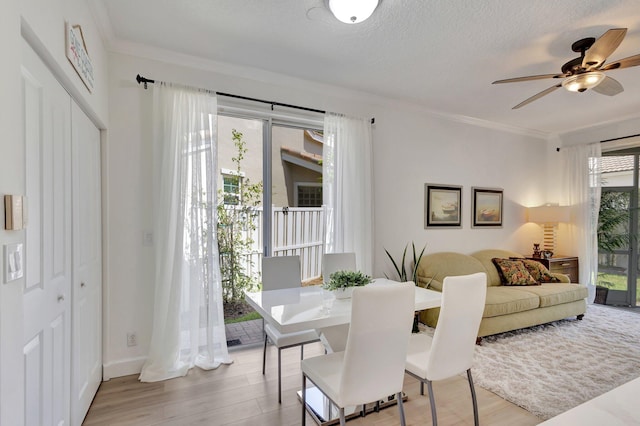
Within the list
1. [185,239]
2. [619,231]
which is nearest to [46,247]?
[185,239]

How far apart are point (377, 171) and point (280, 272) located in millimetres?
1842

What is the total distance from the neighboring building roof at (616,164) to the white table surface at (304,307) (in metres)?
4.53

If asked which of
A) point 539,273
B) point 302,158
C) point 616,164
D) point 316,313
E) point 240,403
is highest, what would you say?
point 616,164

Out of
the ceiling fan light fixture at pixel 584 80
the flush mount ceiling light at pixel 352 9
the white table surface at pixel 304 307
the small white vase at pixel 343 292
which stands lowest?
the white table surface at pixel 304 307

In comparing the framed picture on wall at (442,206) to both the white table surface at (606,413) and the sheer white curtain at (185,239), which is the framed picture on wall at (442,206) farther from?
the white table surface at (606,413)

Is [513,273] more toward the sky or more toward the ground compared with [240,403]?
more toward the sky

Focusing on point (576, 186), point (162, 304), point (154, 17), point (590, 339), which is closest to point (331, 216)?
point (162, 304)

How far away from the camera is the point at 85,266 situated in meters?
2.16

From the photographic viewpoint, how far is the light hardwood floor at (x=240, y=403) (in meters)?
2.12

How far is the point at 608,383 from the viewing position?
259cm

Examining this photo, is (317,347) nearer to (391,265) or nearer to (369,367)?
(391,265)

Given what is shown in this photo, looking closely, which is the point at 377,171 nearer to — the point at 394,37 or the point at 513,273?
the point at 394,37

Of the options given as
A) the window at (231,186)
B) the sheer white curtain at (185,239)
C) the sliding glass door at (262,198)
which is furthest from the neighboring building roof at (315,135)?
the sheer white curtain at (185,239)

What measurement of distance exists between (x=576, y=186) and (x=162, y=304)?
5.95 m
